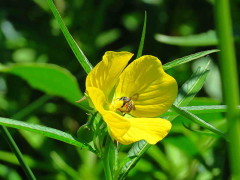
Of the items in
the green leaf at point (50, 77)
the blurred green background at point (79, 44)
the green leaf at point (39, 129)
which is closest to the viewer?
the green leaf at point (39, 129)

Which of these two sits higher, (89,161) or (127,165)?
(127,165)

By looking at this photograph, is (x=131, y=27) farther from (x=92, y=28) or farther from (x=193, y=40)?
(x=193, y=40)

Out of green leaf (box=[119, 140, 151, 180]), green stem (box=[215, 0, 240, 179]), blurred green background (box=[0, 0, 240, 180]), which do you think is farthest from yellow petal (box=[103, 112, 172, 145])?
blurred green background (box=[0, 0, 240, 180])

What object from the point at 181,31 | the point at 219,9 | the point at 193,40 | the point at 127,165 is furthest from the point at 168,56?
the point at 219,9

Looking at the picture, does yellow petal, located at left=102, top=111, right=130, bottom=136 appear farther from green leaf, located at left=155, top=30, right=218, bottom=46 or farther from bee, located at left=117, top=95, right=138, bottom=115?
green leaf, located at left=155, top=30, right=218, bottom=46

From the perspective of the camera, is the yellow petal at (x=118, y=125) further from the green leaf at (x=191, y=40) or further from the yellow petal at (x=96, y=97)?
the green leaf at (x=191, y=40)

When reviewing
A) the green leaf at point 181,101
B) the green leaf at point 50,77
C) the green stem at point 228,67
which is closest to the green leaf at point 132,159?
the green leaf at point 181,101
